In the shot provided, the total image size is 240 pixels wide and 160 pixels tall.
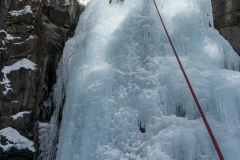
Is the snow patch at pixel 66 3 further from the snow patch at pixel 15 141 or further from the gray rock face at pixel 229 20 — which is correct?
the gray rock face at pixel 229 20

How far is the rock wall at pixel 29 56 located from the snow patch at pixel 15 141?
0.18 feet

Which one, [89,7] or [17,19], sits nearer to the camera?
[89,7]

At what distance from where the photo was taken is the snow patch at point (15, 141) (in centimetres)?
734

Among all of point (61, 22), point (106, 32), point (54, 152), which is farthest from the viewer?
point (61, 22)

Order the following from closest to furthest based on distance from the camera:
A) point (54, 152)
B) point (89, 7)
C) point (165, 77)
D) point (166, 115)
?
1. point (166, 115)
2. point (165, 77)
3. point (54, 152)
4. point (89, 7)

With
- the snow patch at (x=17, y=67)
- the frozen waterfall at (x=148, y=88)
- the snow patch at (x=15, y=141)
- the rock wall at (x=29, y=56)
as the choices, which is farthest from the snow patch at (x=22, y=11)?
the snow patch at (x=15, y=141)

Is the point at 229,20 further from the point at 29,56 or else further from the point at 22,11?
the point at 22,11

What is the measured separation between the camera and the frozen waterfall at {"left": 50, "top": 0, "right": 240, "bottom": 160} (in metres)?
4.00

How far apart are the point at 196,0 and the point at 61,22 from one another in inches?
156

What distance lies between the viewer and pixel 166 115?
455 centimetres

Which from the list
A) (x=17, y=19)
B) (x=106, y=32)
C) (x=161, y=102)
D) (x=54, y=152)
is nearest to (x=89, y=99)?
(x=161, y=102)

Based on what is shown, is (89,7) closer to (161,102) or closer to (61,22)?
(61,22)

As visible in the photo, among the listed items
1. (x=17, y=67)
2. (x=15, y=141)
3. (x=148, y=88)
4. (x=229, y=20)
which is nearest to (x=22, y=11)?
(x=17, y=67)

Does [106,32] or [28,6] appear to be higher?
[28,6]
